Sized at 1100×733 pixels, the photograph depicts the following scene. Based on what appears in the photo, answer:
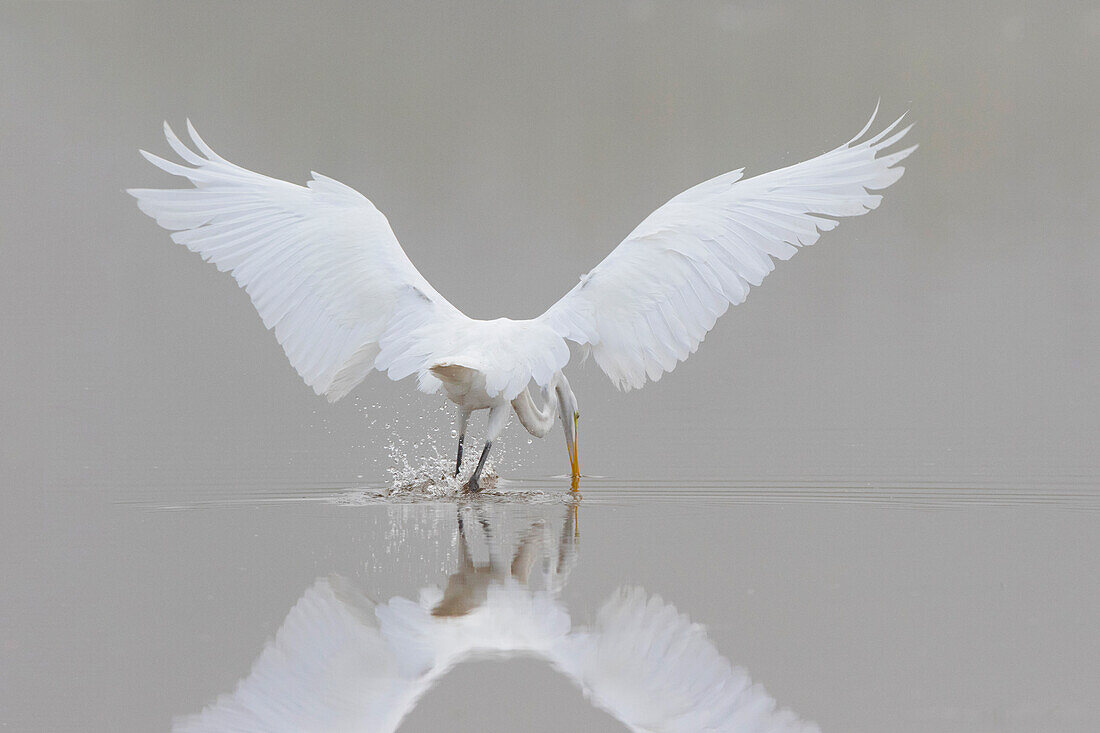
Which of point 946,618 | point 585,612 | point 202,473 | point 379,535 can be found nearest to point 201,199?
point 202,473

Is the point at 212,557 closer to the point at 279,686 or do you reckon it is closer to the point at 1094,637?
the point at 279,686

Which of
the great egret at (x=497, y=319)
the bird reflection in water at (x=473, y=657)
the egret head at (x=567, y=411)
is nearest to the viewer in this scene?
the bird reflection in water at (x=473, y=657)

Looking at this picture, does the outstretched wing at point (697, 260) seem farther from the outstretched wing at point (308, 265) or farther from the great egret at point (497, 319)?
the outstretched wing at point (308, 265)

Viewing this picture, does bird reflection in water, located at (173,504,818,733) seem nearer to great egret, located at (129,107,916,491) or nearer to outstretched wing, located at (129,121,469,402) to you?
great egret, located at (129,107,916,491)

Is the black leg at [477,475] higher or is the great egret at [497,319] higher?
the great egret at [497,319]

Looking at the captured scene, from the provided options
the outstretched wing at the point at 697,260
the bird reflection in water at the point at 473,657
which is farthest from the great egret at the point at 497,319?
the bird reflection in water at the point at 473,657

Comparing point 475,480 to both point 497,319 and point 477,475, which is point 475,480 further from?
point 497,319
